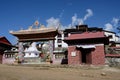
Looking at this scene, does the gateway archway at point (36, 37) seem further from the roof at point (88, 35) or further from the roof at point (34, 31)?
the roof at point (88, 35)

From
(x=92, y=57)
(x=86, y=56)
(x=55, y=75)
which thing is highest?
(x=86, y=56)

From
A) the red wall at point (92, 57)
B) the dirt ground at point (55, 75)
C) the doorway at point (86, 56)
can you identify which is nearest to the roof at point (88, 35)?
the red wall at point (92, 57)

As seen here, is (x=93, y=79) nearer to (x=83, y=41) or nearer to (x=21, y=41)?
(x=83, y=41)

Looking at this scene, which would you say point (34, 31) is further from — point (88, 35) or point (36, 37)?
→ point (88, 35)

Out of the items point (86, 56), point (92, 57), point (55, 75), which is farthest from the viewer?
point (86, 56)

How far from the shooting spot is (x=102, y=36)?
2175 cm

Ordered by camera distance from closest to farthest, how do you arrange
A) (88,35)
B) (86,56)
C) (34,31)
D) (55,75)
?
(55,75) < (86,56) < (88,35) < (34,31)

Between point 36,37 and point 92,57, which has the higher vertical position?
point 36,37

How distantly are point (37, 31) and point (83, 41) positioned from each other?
25.5 ft

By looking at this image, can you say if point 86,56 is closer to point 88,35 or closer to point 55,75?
point 88,35

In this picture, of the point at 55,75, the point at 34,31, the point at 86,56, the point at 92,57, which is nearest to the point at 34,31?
the point at 34,31

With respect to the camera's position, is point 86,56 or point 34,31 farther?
point 34,31

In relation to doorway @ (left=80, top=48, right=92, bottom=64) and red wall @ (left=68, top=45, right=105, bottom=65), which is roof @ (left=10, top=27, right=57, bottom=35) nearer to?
red wall @ (left=68, top=45, right=105, bottom=65)

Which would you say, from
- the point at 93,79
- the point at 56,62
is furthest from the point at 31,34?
the point at 93,79
